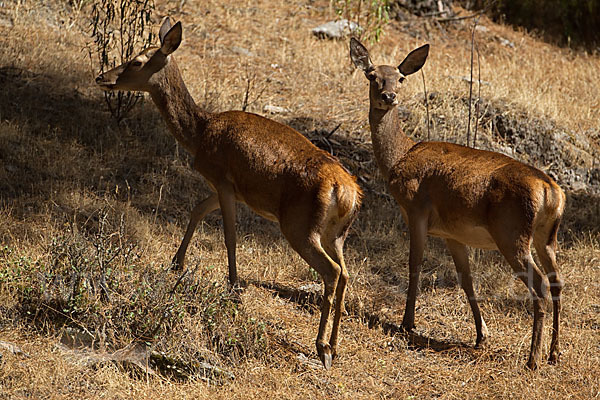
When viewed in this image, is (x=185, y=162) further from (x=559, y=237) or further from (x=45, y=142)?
(x=559, y=237)

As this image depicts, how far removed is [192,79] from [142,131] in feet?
4.86

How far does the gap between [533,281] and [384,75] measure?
8.01 feet

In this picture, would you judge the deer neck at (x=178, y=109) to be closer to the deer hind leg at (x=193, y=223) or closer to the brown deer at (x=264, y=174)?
the brown deer at (x=264, y=174)

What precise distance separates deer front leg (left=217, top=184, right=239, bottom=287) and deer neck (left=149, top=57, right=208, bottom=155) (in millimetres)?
666

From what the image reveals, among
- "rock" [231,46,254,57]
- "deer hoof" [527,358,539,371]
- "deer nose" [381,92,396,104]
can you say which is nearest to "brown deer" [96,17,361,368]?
"deer nose" [381,92,396,104]

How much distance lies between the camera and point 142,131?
10516mm

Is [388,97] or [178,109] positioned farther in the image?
[178,109]

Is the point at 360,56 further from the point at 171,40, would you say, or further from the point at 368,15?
the point at 368,15

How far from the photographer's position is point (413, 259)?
7.11 m

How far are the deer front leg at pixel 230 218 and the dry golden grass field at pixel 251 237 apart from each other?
246mm

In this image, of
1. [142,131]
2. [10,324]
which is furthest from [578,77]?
[10,324]

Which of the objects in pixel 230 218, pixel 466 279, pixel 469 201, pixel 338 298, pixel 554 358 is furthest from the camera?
pixel 466 279

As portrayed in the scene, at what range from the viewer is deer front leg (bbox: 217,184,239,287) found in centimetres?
699

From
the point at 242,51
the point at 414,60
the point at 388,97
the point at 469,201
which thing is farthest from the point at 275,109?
the point at 469,201
